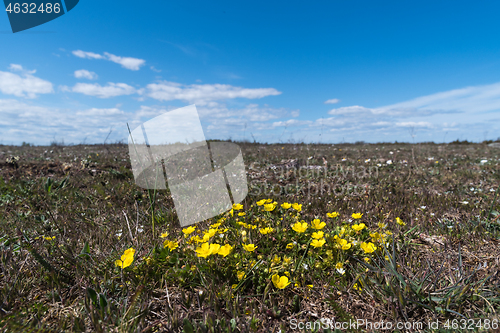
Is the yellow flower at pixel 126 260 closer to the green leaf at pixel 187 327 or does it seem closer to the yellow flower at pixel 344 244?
the green leaf at pixel 187 327

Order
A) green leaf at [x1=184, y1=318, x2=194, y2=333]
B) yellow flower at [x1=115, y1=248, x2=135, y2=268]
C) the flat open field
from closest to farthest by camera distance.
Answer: green leaf at [x1=184, y1=318, x2=194, y2=333], the flat open field, yellow flower at [x1=115, y1=248, x2=135, y2=268]

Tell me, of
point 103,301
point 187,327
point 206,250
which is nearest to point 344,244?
point 206,250

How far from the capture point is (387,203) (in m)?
4.44

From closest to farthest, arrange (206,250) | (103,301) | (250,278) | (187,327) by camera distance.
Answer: (187,327)
(103,301)
(206,250)
(250,278)

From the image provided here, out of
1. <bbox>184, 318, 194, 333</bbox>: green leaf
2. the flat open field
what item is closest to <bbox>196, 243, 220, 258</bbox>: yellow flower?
the flat open field

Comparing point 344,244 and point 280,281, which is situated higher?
point 344,244

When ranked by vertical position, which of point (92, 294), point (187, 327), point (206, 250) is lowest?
point (187, 327)

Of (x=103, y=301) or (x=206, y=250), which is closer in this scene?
(x=103, y=301)

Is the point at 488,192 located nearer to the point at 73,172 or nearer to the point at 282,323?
the point at 282,323

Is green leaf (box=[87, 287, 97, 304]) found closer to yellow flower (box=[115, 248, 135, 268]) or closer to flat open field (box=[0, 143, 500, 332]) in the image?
flat open field (box=[0, 143, 500, 332])

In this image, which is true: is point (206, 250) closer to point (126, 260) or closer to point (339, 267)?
point (126, 260)

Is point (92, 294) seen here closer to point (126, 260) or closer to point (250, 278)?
point (126, 260)

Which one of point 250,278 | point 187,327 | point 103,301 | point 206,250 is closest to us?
point 187,327

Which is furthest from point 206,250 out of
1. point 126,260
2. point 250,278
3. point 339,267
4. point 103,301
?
point 339,267
